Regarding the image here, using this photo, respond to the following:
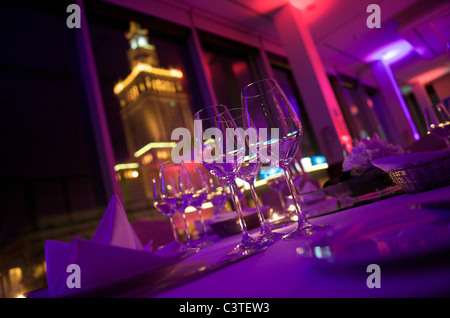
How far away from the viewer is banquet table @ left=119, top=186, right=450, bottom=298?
8.4 inches

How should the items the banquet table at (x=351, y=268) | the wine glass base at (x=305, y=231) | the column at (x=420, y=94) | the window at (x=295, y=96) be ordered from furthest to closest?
the column at (x=420, y=94) → the window at (x=295, y=96) → the wine glass base at (x=305, y=231) → the banquet table at (x=351, y=268)

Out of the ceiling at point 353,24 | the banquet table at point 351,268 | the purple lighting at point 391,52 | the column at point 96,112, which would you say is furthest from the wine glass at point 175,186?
the purple lighting at point 391,52

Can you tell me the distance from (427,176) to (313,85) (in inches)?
205

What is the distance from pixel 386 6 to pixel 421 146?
6.04m

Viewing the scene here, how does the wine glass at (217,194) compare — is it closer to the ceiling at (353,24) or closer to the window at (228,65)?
the window at (228,65)

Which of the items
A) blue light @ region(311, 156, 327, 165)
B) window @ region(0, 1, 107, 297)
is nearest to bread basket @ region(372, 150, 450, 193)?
window @ region(0, 1, 107, 297)

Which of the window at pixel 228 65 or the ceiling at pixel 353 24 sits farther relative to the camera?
the ceiling at pixel 353 24

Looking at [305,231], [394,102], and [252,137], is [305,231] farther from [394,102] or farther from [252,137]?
[394,102]

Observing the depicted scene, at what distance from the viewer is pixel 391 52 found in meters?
10.0

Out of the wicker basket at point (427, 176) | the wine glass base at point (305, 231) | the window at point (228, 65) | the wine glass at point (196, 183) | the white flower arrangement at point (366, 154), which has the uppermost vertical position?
the window at point (228, 65)

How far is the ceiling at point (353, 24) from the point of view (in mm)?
5650

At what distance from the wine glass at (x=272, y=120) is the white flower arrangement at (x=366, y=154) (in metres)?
0.46

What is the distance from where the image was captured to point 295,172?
1.50 meters

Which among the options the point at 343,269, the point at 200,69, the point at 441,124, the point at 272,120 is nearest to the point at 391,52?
the point at 200,69
